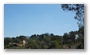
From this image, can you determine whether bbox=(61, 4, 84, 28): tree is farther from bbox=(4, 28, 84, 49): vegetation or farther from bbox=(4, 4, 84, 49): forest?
bbox=(4, 28, 84, 49): vegetation

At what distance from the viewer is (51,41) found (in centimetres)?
167

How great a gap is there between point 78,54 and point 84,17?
0.60m

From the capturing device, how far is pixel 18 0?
1.70m

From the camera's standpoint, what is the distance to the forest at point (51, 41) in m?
1.65

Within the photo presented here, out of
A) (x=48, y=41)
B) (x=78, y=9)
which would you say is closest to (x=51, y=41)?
(x=48, y=41)

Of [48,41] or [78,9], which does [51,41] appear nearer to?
[48,41]

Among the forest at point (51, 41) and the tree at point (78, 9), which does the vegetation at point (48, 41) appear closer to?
the forest at point (51, 41)

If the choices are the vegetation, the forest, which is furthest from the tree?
the vegetation

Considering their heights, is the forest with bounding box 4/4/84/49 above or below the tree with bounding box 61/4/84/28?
below

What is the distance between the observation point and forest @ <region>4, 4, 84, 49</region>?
165cm

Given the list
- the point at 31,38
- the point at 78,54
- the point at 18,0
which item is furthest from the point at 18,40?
the point at 78,54

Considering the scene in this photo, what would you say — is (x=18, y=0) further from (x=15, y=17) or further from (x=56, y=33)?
(x=56, y=33)

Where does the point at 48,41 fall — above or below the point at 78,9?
below

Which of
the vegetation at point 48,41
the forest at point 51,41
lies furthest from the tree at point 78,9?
the vegetation at point 48,41
